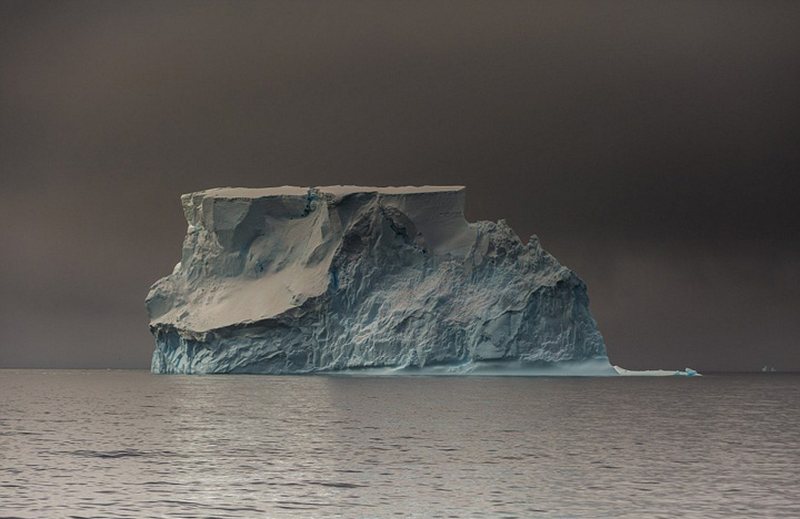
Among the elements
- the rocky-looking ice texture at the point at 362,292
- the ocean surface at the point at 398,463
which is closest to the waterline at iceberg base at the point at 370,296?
the rocky-looking ice texture at the point at 362,292

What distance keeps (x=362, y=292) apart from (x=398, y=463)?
37929mm

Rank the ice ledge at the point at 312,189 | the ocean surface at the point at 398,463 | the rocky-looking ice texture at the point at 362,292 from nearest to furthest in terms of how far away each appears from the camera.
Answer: the ocean surface at the point at 398,463, the rocky-looking ice texture at the point at 362,292, the ice ledge at the point at 312,189

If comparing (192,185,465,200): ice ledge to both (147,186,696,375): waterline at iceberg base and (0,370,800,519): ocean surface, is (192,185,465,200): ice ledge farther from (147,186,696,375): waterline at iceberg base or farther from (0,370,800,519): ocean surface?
(0,370,800,519): ocean surface

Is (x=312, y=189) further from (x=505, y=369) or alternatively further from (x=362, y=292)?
(x=505, y=369)

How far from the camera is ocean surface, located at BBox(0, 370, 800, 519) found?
13977 millimetres

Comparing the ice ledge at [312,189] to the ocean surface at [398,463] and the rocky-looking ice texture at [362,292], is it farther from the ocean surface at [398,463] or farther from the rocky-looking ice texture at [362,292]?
the ocean surface at [398,463]

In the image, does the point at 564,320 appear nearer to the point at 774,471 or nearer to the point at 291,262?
the point at 291,262

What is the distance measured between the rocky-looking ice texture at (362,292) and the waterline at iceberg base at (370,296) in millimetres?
64

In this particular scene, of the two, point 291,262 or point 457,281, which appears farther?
point 291,262

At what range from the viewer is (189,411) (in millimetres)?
34375

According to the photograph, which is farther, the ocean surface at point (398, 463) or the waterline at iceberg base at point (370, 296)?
the waterline at iceberg base at point (370, 296)

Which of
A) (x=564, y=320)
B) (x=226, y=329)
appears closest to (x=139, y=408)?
(x=226, y=329)

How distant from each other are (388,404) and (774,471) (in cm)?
2165

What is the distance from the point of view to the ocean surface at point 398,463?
14.0 meters
